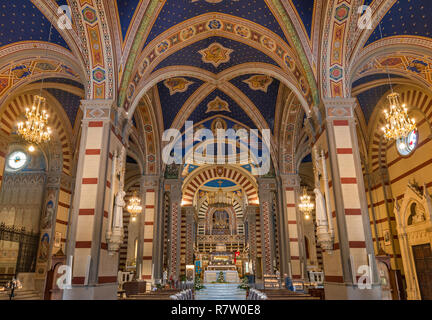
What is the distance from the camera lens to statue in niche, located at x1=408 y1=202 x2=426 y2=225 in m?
9.91

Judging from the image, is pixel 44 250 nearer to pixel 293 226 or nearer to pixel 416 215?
pixel 293 226

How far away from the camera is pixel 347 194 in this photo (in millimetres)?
6855

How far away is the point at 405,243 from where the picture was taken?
1071 cm

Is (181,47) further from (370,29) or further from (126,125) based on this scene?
(370,29)

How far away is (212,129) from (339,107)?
8.48 m

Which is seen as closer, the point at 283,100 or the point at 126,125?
the point at 126,125

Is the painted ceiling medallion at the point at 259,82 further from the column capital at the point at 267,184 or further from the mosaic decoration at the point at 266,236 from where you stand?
the mosaic decoration at the point at 266,236

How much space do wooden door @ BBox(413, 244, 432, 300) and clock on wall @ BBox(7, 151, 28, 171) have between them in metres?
15.0

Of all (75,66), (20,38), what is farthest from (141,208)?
(20,38)

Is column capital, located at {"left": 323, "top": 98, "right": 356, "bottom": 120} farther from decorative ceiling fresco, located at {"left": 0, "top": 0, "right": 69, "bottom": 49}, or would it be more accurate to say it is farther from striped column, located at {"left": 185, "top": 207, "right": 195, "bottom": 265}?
striped column, located at {"left": 185, "top": 207, "right": 195, "bottom": 265}

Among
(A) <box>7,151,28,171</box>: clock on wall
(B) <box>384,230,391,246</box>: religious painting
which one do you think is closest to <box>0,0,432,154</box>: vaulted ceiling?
(A) <box>7,151,28,171</box>: clock on wall

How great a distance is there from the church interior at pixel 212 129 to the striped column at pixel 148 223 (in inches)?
2.3

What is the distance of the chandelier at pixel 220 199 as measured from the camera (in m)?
24.1

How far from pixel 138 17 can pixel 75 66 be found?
2176mm
